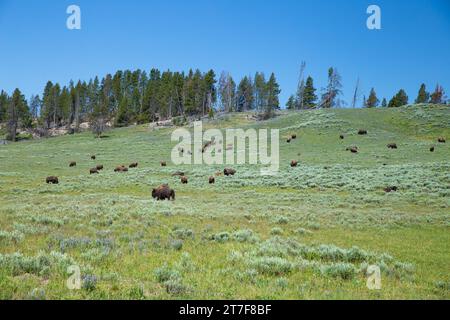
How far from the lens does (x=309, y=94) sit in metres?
113

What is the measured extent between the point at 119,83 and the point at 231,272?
123m

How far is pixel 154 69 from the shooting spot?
132625mm

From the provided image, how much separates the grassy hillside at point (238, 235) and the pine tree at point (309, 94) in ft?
261

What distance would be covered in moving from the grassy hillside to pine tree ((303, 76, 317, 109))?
261 feet

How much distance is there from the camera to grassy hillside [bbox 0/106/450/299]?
24.3 feet

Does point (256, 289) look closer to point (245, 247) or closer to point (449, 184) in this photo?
point (245, 247)

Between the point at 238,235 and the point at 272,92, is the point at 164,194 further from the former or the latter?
the point at 272,92

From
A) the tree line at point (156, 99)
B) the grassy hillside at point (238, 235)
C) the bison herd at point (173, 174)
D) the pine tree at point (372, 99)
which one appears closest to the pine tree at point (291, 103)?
the tree line at point (156, 99)

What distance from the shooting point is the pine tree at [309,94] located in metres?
112

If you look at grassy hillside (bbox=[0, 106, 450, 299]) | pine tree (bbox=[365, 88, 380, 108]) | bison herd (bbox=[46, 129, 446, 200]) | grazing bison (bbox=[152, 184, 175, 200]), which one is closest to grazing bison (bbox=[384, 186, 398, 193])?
bison herd (bbox=[46, 129, 446, 200])

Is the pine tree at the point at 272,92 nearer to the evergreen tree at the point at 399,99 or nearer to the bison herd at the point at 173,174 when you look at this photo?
the evergreen tree at the point at 399,99

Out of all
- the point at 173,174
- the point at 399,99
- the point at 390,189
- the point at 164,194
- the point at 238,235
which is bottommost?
the point at 238,235

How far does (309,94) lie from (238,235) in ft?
350

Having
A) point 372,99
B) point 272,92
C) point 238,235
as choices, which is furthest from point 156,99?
point 238,235
